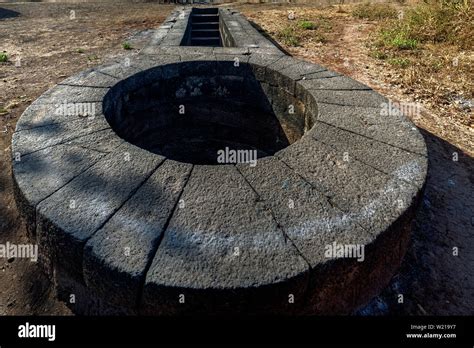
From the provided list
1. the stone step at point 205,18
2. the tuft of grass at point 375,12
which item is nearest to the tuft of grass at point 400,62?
the tuft of grass at point 375,12

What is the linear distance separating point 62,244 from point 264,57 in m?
3.09

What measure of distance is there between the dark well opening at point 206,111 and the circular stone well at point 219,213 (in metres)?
0.49

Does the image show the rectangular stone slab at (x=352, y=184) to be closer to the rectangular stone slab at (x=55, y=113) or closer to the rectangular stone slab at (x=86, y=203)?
the rectangular stone slab at (x=86, y=203)

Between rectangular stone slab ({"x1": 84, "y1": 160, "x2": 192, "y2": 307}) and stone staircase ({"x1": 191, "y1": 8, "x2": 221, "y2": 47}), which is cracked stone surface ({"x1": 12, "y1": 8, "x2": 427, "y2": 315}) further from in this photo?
stone staircase ({"x1": 191, "y1": 8, "x2": 221, "y2": 47})

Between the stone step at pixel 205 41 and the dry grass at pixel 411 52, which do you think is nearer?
the dry grass at pixel 411 52

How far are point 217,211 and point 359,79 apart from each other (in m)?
4.58

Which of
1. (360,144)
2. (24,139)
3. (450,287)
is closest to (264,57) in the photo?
(360,144)

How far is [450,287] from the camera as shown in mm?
2135

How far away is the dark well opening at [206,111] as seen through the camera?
3303 millimetres

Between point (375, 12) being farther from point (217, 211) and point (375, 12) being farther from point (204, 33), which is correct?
point (217, 211)

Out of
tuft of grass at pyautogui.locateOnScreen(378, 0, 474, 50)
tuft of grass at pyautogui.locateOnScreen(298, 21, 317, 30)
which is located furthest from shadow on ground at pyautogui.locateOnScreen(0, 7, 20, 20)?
tuft of grass at pyautogui.locateOnScreen(378, 0, 474, 50)

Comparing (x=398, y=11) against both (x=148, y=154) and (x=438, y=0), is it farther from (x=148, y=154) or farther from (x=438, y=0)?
(x=148, y=154)

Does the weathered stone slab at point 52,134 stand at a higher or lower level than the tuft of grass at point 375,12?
lower

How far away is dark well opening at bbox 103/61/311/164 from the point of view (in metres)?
3.30
